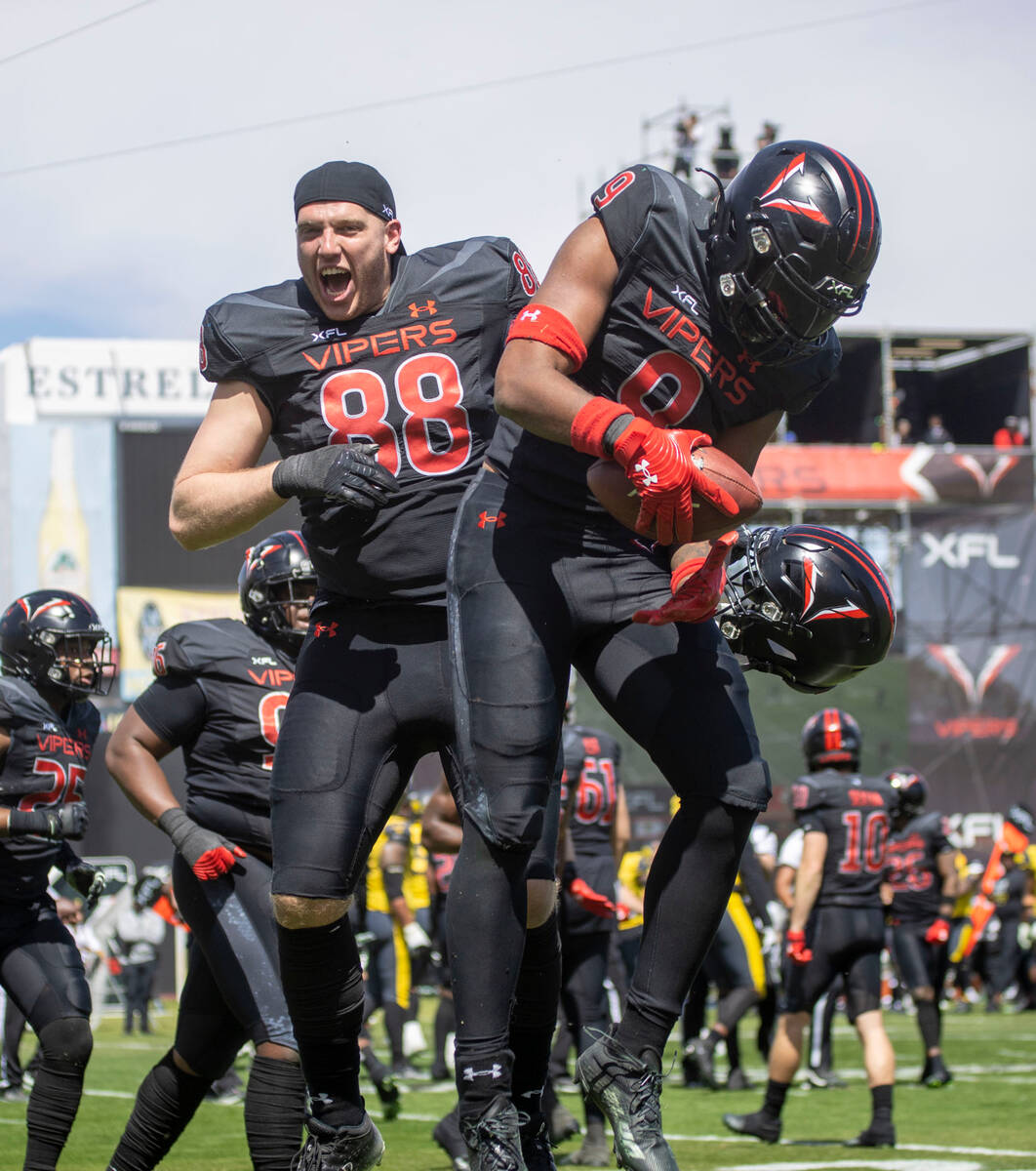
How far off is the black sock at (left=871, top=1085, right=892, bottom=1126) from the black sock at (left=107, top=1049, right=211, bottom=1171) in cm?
431

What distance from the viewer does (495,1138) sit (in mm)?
3279

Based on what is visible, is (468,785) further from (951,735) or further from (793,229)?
(951,735)

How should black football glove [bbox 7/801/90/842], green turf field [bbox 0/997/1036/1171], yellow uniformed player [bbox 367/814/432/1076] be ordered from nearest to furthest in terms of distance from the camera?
black football glove [bbox 7/801/90/842] < green turf field [bbox 0/997/1036/1171] < yellow uniformed player [bbox 367/814/432/1076]

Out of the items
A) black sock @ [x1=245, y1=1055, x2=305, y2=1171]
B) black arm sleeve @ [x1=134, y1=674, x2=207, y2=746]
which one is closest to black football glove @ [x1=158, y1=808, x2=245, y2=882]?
black arm sleeve @ [x1=134, y1=674, x2=207, y2=746]

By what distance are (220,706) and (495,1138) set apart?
2356 mm

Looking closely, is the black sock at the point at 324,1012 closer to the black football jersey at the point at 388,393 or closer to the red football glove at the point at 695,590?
the black football jersey at the point at 388,393

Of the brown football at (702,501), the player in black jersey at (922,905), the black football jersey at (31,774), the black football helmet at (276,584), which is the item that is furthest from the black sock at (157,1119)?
the player in black jersey at (922,905)

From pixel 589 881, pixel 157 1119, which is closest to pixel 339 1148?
pixel 157 1119

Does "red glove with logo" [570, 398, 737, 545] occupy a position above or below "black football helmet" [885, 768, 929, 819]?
above

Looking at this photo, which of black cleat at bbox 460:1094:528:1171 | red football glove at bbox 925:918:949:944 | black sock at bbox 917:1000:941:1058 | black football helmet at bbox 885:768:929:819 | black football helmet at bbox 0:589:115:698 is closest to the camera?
black cleat at bbox 460:1094:528:1171

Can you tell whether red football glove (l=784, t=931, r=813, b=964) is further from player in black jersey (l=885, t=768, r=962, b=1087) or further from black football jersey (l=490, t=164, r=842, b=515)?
black football jersey (l=490, t=164, r=842, b=515)

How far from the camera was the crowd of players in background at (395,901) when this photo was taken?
16.6ft

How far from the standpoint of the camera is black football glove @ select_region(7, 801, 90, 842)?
231 inches

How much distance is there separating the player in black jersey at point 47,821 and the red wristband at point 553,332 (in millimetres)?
3354
